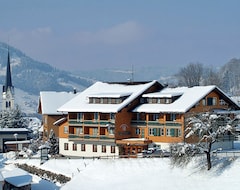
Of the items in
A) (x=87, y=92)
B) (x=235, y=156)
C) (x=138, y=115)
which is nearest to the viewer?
(x=235, y=156)

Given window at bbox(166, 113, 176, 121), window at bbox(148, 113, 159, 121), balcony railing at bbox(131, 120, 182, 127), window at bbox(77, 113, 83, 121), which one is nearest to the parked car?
balcony railing at bbox(131, 120, 182, 127)

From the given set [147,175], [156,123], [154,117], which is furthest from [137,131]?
[147,175]

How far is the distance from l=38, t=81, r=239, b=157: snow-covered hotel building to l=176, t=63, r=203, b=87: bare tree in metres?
50.0

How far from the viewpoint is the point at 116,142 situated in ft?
196

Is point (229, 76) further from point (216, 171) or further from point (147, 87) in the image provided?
point (216, 171)

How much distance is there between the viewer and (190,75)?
11925cm

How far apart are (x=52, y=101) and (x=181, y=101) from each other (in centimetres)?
2738

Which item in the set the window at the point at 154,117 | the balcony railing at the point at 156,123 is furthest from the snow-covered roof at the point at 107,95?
the window at the point at 154,117

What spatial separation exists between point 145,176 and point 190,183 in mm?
4747

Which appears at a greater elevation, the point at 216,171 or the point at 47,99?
the point at 47,99

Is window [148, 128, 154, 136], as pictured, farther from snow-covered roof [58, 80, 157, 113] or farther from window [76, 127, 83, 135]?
window [76, 127, 83, 135]

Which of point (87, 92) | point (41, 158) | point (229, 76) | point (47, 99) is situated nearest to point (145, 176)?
point (41, 158)

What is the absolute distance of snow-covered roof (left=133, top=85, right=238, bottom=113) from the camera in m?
56.8

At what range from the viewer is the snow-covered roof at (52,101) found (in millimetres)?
77938
